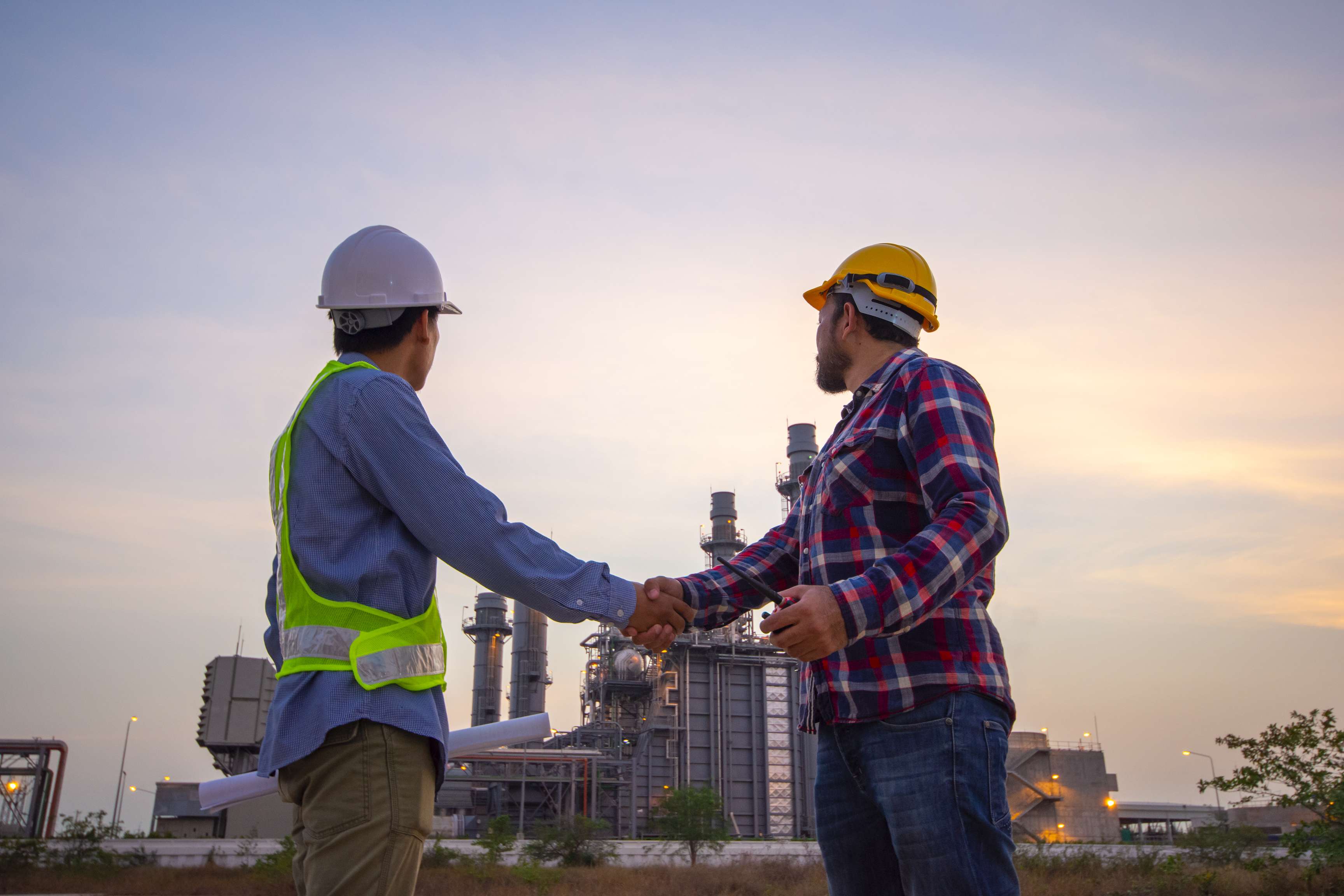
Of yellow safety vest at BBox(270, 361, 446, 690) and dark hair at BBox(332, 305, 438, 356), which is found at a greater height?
dark hair at BBox(332, 305, 438, 356)

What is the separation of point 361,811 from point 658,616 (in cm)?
137

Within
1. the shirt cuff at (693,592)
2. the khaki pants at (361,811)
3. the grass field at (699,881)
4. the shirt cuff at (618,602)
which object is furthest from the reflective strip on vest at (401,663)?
the grass field at (699,881)

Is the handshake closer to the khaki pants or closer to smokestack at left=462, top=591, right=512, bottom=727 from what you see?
the khaki pants

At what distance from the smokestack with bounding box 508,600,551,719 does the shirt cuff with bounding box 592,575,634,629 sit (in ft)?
180

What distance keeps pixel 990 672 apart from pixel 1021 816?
5471 cm

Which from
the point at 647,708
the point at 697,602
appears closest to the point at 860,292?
the point at 697,602

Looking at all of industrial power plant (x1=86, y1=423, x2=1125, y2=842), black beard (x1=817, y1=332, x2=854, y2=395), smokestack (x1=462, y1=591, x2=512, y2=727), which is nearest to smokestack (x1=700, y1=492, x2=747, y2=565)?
industrial power plant (x1=86, y1=423, x2=1125, y2=842)

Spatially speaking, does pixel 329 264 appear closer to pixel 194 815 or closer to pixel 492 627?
pixel 194 815

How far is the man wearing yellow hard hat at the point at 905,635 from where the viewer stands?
296cm

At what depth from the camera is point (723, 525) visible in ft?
176

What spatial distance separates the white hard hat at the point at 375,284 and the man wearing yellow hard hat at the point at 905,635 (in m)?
1.37

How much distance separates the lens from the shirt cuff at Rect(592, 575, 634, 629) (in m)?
3.30

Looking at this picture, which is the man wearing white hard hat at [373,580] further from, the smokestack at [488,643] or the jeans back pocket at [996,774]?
the smokestack at [488,643]

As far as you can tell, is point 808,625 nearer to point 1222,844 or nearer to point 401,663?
point 401,663
